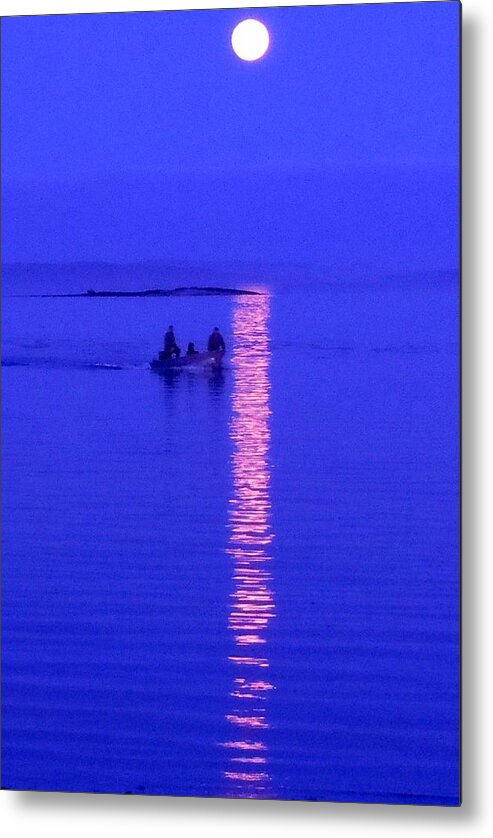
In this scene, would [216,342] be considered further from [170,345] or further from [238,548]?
[238,548]

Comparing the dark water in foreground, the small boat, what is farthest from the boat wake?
the small boat

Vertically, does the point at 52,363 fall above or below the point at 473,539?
above

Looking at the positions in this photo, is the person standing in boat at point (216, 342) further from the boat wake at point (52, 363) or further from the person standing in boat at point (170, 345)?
the boat wake at point (52, 363)

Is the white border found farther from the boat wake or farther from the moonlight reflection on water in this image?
the boat wake

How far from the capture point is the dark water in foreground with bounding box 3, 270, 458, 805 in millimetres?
2275

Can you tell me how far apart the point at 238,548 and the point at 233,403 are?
11.0 inches

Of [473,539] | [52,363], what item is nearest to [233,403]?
[52,363]

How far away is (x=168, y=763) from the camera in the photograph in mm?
2311

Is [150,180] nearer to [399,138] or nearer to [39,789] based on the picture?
[399,138]

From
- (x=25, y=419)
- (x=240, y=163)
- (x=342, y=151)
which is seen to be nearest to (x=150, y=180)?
(x=240, y=163)

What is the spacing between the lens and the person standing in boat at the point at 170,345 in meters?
2.35

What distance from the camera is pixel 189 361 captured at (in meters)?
2.35

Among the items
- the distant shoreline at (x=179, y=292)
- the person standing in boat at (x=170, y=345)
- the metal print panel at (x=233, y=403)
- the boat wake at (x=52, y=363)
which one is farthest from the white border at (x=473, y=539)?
the boat wake at (x=52, y=363)

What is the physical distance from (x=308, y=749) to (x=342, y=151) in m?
1.14
